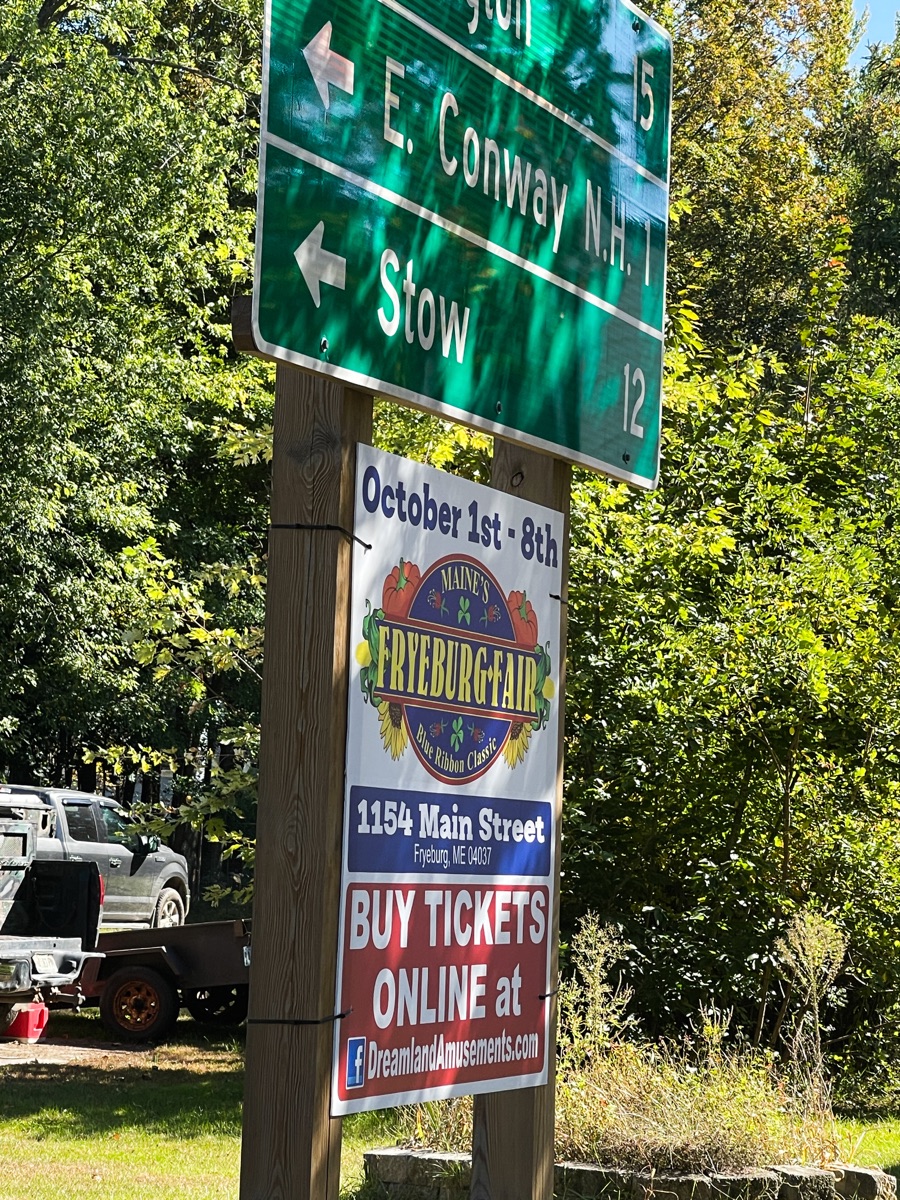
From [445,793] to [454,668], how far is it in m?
0.29

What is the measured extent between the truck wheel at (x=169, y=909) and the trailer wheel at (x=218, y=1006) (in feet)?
18.4

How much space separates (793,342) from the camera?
2753cm

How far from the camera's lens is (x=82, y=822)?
18.2 metres

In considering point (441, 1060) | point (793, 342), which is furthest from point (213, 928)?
point (793, 342)

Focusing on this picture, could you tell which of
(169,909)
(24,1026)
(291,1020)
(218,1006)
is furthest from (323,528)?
(169,909)

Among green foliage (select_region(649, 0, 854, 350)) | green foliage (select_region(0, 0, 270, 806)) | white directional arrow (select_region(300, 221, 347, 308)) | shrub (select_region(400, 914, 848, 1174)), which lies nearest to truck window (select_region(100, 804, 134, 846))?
green foliage (select_region(0, 0, 270, 806))

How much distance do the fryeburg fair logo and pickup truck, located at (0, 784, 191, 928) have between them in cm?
1350

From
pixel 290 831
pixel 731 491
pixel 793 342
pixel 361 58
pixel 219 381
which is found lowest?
pixel 290 831

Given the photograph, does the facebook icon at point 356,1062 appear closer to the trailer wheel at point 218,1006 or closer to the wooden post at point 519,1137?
the wooden post at point 519,1137

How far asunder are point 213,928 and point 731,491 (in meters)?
5.77

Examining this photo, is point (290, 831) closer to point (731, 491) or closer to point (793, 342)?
point (731, 491)

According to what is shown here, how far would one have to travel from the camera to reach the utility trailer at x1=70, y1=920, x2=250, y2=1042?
41.7 ft

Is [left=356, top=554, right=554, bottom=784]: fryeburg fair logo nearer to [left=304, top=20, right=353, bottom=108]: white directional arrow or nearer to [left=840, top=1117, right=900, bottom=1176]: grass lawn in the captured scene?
[left=304, top=20, right=353, bottom=108]: white directional arrow

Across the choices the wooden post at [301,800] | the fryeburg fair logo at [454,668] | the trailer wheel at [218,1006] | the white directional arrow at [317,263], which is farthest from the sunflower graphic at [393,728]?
the trailer wheel at [218,1006]
